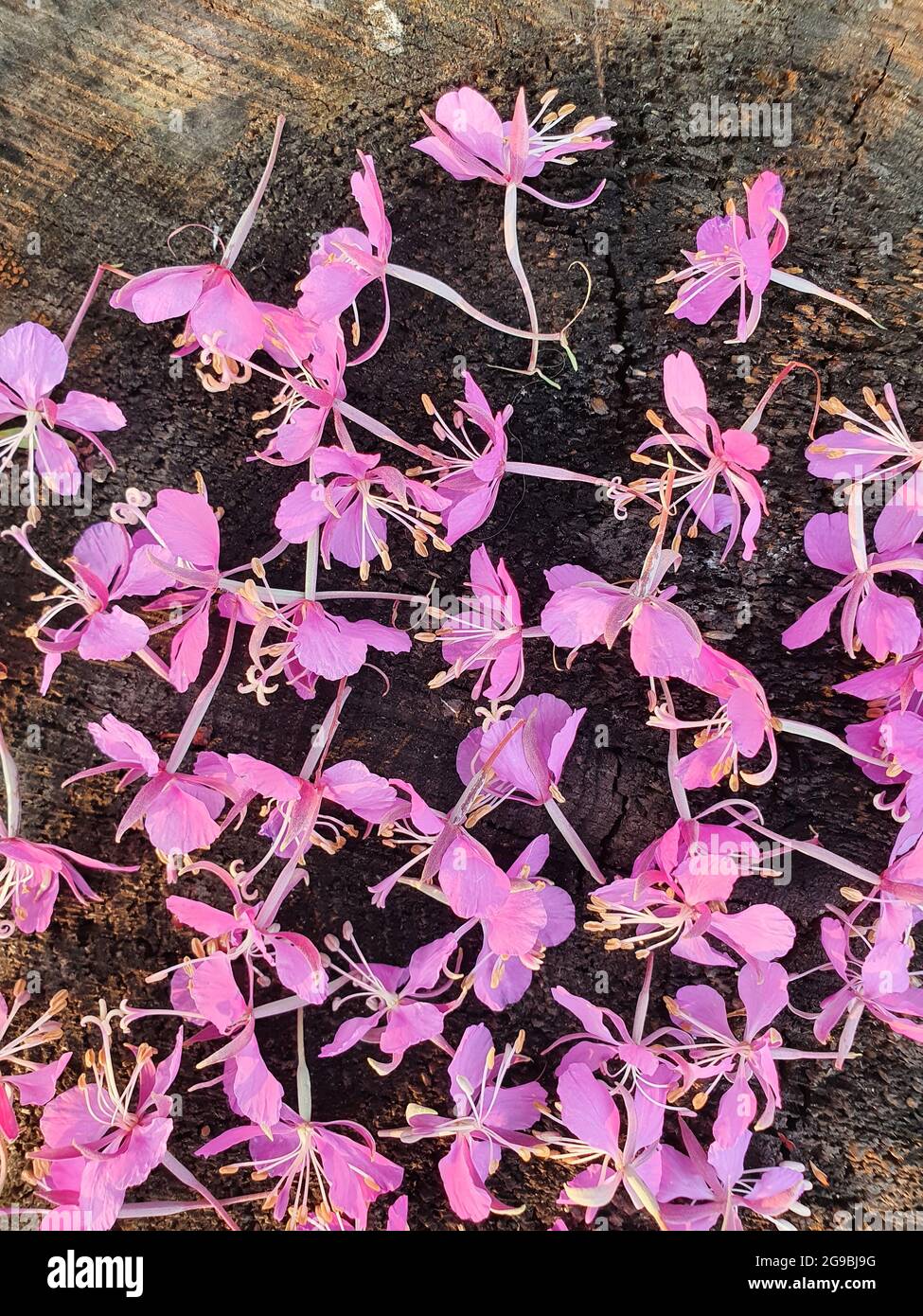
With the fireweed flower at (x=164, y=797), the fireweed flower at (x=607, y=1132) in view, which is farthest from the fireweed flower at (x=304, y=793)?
the fireweed flower at (x=607, y=1132)

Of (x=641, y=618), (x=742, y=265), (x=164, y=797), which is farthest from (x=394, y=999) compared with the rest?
(x=742, y=265)

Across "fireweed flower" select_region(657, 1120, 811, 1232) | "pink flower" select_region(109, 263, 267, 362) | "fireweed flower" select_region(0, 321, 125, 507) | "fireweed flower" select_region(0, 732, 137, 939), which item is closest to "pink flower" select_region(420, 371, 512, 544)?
"pink flower" select_region(109, 263, 267, 362)

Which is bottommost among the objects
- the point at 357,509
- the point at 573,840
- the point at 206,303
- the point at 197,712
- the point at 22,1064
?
the point at 22,1064

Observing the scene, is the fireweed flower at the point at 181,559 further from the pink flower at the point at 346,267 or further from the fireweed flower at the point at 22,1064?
the fireweed flower at the point at 22,1064

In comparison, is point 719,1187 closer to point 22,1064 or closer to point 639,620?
point 639,620

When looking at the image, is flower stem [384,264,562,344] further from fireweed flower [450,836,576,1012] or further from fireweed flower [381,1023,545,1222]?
fireweed flower [381,1023,545,1222]

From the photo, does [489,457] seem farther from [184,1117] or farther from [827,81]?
[184,1117]
